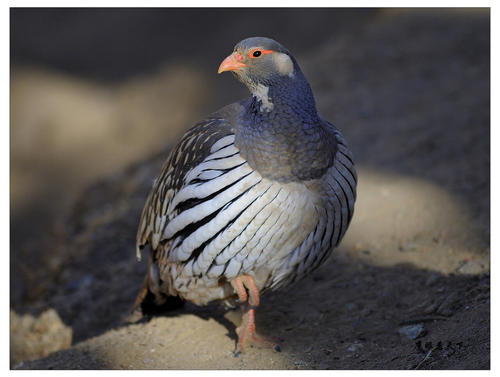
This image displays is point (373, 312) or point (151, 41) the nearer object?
point (373, 312)

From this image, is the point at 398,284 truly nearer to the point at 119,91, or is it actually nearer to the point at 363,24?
the point at 363,24

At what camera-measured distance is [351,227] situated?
548cm

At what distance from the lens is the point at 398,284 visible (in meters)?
4.55

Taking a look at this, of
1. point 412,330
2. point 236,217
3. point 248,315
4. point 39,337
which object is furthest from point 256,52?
point 39,337

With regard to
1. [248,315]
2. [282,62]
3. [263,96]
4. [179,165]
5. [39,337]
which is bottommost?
[39,337]

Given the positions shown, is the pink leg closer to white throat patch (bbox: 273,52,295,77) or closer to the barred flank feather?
the barred flank feather

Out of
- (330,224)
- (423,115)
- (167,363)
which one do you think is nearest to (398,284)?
(330,224)

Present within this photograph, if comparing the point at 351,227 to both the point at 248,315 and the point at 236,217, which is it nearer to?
the point at 248,315

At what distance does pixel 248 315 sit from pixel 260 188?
105 cm

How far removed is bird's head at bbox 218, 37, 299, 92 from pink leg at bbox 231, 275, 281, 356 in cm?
128

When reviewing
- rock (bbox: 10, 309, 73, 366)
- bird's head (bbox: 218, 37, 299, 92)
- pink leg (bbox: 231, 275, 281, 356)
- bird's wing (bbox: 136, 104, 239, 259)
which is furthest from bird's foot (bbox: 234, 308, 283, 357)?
rock (bbox: 10, 309, 73, 366)

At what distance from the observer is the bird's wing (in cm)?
379

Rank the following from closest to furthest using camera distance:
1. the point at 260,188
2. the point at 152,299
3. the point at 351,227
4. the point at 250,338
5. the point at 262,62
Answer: the point at 260,188 → the point at 262,62 → the point at 250,338 → the point at 152,299 → the point at 351,227

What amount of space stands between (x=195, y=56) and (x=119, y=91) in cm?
159
